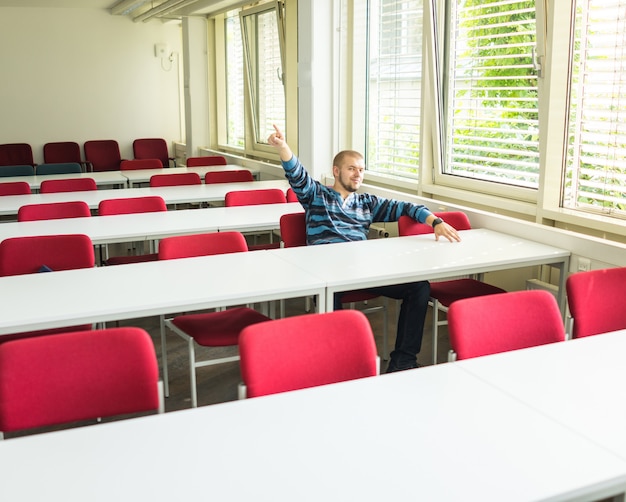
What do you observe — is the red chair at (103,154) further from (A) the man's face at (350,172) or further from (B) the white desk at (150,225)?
(A) the man's face at (350,172)

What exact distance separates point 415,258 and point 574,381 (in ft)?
5.58

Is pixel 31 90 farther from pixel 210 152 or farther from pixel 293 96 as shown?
pixel 293 96

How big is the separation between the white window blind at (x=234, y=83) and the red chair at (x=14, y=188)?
388 centimetres

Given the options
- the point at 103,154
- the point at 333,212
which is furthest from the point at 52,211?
the point at 103,154

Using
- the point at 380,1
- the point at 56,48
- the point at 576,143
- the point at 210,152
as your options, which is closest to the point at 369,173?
the point at 380,1

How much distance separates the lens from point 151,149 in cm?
1157

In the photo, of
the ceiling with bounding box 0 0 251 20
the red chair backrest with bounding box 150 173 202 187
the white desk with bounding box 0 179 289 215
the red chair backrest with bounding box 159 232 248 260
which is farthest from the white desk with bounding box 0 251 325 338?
the ceiling with bounding box 0 0 251 20

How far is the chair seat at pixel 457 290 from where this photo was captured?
431cm

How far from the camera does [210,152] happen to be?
1023 centimetres

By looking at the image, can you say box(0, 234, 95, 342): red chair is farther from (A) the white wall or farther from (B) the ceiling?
(A) the white wall

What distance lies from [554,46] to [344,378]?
2.87 metres

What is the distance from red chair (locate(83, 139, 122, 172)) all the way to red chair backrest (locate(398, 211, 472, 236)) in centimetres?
762

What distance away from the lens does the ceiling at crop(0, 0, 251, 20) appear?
8.97 m

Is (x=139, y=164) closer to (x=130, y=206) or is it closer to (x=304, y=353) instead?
(x=130, y=206)
